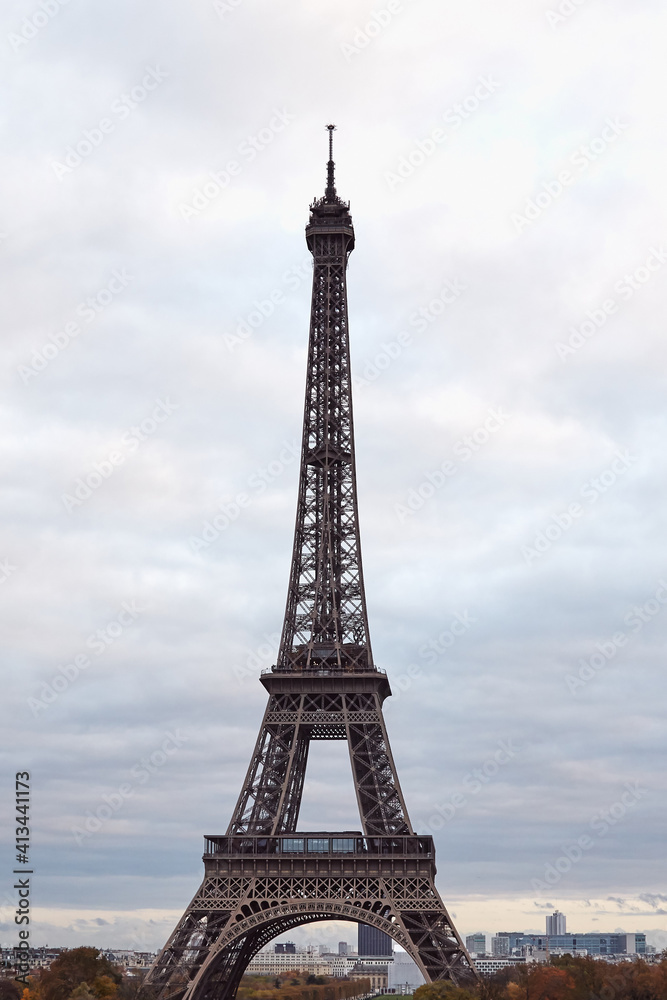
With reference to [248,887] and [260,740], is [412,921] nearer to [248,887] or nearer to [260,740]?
[248,887]

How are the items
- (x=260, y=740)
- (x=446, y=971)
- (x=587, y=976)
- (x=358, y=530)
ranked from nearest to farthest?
(x=446, y=971) < (x=260, y=740) < (x=358, y=530) < (x=587, y=976)

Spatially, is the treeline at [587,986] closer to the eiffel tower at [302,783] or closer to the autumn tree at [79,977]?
the eiffel tower at [302,783]

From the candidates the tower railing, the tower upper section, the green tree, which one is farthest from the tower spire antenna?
the green tree

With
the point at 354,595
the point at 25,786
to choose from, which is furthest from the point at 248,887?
the point at 354,595

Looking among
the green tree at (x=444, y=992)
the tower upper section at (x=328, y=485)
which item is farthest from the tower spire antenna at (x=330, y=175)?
the green tree at (x=444, y=992)

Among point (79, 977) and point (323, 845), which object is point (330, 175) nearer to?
point (323, 845)

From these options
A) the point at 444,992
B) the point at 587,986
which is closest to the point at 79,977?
the point at 444,992

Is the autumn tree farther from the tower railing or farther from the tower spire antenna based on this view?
the tower spire antenna

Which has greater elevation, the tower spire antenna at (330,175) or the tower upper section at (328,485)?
the tower spire antenna at (330,175)
